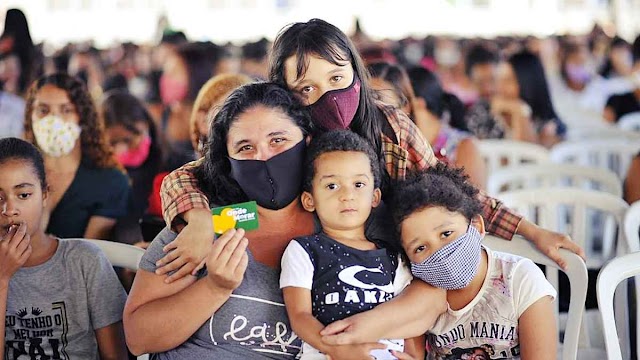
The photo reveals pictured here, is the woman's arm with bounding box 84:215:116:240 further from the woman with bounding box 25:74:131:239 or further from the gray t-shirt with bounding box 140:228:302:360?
the gray t-shirt with bounding box 140:228:302:360

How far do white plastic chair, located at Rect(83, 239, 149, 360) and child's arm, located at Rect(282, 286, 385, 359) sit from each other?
0.72 meters

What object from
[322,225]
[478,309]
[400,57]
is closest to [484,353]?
[478,309]

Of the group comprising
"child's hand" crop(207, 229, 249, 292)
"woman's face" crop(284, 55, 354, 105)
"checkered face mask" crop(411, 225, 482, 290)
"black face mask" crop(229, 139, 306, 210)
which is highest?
"woman's face" crop(284, 55, 354, 105)

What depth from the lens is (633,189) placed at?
4254 mm

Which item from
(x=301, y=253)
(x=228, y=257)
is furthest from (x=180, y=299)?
(x=301, y=253)

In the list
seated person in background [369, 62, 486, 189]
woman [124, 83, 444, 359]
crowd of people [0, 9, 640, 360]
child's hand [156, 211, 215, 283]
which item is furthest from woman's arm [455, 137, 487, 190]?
child's hand [156, 211, 215, 283]

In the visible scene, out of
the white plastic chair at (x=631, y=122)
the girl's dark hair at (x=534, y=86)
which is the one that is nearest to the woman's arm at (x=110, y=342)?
the white plastic chair at (x=631, y=122)

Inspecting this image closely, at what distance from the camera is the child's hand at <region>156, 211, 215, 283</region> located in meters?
2.39

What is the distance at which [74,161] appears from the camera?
3895mm

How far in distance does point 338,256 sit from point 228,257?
13.4 inches

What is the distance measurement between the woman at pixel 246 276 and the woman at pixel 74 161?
4.47 feet

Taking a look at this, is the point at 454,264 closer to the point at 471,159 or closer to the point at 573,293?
the point at 573,293

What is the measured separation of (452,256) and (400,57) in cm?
608

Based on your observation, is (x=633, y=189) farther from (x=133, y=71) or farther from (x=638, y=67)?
(x=133, y=71)
